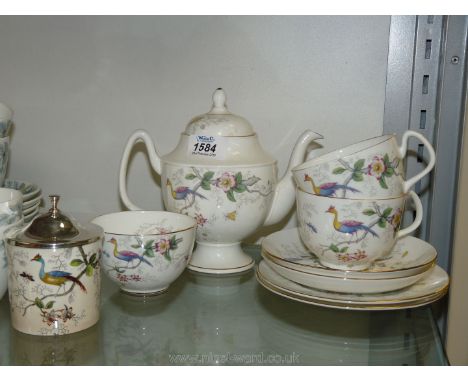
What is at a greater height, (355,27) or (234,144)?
(355,27)

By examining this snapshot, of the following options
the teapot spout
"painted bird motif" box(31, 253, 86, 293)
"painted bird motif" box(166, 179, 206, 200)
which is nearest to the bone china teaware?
"painted bird motif" box(31, 253, 86, 293)

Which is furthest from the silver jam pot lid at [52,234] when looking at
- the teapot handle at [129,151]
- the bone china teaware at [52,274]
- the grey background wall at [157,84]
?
the grey background wall at [157,84]

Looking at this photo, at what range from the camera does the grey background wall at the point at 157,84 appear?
3.24ft

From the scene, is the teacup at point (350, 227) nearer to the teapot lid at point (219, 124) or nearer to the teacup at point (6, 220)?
the teapot lid at point (219, 124)

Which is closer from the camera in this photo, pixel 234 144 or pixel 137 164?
pixel 234 144

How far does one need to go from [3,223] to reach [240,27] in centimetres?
47

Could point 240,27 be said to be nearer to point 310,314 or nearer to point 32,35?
point 32,35

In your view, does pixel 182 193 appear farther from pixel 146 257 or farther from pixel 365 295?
pixel 365 295

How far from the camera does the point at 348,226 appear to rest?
2.52 feet

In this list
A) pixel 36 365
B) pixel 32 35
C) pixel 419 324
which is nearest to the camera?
pixel 36 365

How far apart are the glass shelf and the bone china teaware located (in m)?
0.02

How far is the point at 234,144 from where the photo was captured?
2.87 ft
